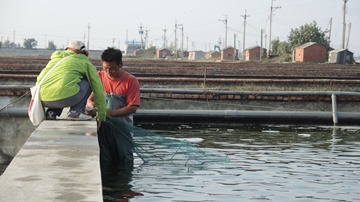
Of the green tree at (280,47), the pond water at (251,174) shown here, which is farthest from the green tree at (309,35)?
the pond water at (251,174)

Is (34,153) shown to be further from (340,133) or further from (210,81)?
(210,81)

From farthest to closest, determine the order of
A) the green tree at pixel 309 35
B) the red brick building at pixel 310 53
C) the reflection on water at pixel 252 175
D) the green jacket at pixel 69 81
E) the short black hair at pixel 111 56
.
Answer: the green tree at pixel 309 35, the red brick building at pixel 310 53, the short black hair at pixel 111 56, the green jacket at pixel 69 81, the reflection on water at pixel 252 175

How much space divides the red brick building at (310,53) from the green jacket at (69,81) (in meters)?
69.7

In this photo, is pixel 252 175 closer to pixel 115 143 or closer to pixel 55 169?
pixel 115 143

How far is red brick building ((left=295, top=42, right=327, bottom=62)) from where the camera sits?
250 feet

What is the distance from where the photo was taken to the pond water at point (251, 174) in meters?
7.41

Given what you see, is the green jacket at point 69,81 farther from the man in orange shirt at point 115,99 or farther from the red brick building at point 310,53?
the red brick building at point 310,53

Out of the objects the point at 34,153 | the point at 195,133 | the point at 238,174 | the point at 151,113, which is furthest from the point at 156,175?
the point at 151,113

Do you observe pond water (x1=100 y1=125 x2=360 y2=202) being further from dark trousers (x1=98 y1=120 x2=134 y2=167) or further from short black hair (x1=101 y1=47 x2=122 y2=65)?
short black hair (x1=101 y1=47 x2=122 y2=65)

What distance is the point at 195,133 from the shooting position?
46.4 feet

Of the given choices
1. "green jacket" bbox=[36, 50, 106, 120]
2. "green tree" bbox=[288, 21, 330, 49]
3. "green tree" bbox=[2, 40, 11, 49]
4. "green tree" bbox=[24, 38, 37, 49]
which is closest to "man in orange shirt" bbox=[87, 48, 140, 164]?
"green jacket" bbox=[36, 50, 106, 120]

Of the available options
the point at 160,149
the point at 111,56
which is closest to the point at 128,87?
the point at 111,56

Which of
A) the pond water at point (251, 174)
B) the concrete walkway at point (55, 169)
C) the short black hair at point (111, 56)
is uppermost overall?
the short black hair at point (111, 56)

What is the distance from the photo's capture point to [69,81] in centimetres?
766
